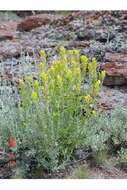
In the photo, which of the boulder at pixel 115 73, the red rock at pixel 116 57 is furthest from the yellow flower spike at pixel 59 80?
the red rock at pixel 116 57

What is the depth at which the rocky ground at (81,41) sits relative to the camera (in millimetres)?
6375

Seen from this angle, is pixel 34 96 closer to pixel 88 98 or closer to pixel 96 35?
pixel 88 98

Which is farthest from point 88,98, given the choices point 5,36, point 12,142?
point 5,36

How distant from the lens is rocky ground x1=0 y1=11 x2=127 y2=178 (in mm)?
6375

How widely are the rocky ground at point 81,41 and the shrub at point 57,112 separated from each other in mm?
957

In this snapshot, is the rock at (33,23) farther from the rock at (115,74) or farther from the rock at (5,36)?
the rock at (115,74)

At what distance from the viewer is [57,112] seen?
4.85m

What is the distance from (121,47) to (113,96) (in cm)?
98

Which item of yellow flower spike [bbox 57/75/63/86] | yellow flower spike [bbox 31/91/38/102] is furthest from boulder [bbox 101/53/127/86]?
yellow flower spike [bbox 31/91/38/102]

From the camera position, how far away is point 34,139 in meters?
5.00

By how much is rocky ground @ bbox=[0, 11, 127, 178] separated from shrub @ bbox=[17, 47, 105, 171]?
3.14ft

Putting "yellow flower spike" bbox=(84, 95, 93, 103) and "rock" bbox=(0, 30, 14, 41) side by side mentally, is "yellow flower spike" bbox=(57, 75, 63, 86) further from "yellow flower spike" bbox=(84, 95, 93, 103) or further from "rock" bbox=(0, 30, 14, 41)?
"rock" bbox=(0, 30, 14, 41)
